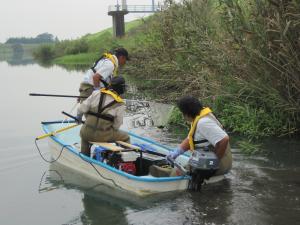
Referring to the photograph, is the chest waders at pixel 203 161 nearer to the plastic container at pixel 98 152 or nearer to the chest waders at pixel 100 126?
the chest waders at pixel 100 126

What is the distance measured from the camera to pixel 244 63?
933 cm

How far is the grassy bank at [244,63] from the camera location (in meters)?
8.45

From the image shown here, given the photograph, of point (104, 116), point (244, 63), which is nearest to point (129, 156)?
point (104, 116)

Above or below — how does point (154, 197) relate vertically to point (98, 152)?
below

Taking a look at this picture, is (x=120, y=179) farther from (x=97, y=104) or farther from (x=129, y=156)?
(x=97, y=104)

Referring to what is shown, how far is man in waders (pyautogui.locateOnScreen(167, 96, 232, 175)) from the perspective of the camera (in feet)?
20.4

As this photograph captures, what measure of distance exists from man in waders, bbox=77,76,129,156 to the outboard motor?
5.54 ft

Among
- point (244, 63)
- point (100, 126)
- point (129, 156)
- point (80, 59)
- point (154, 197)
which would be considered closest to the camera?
point (154, 197)

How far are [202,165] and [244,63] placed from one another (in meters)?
3.79

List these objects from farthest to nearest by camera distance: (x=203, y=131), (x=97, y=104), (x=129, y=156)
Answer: (x=97, y=104) → (x=129, y=156) → (x=203, y=131)

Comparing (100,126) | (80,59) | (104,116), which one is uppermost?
(80,59)

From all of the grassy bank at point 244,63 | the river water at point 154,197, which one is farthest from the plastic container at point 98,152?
→ the grassy bank at point 244,63

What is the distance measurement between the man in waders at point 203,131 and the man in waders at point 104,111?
53.8 inches

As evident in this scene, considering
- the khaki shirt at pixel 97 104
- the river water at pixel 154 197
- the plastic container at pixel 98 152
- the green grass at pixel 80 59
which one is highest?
the green grass at pixel 80 59
